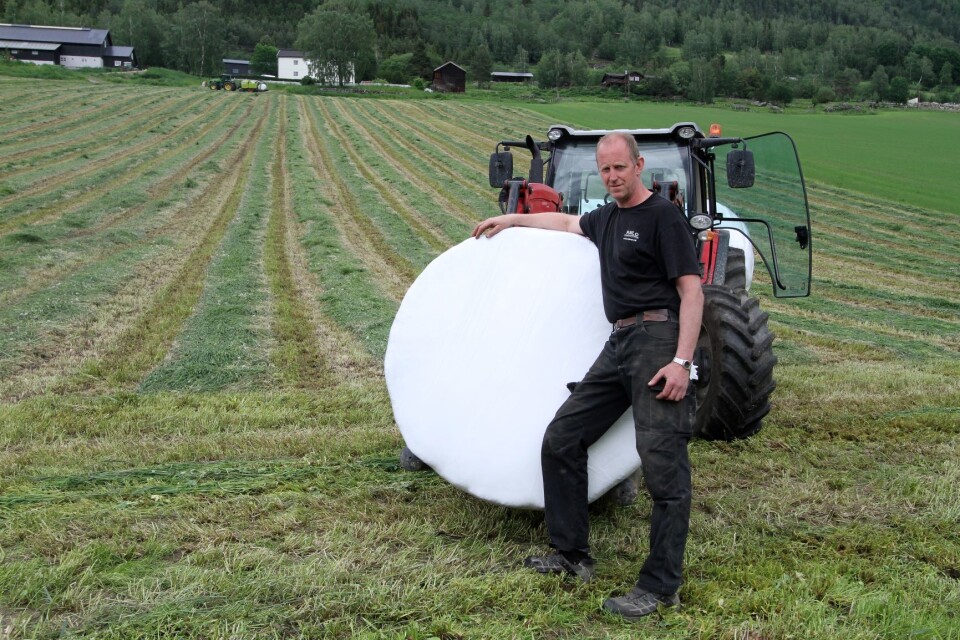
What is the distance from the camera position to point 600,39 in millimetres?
139750

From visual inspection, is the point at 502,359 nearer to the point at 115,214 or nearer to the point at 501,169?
the point at 501,169

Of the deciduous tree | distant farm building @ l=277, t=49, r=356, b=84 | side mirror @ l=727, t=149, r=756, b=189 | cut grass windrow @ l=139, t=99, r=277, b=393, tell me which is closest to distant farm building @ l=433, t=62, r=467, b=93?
distant farm building @ l=277, t=49, r=356, b=84

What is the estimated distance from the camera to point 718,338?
4480 mm

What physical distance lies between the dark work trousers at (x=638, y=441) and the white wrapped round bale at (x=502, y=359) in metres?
0.17

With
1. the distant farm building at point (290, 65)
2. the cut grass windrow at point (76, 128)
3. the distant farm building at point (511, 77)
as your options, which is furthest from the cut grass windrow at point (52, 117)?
the distant farm building at point (290, 65)

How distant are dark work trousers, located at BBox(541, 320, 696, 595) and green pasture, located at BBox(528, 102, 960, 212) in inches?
700

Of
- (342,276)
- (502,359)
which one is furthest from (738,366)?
(342,276)

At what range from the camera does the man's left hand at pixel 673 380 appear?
125 inches

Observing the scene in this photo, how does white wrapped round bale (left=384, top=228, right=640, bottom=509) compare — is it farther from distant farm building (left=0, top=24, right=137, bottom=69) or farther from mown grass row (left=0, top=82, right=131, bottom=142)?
distant farm building (left=0, top=24, right=137, bottom=69)

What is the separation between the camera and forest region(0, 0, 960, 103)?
78875 millimetres

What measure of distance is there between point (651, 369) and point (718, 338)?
138 centimetres

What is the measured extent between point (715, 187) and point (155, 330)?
5.40 meters

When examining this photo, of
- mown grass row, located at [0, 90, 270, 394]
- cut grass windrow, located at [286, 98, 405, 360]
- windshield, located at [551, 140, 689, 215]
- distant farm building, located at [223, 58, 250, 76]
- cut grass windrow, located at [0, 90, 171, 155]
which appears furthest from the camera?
distant farm building, located at [223, 58, 250, 76]

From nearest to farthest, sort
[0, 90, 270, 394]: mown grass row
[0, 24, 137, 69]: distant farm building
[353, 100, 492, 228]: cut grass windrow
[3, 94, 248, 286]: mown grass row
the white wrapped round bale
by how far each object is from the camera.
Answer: the white wrapped round bale, [0, 90, 270, 394]: mown grass row, [3, 94, 248, 286]: mown grass row, [353, 100, 492, 228]: cut grass windrow, [0, 24, 137, 69]: distant farm building
